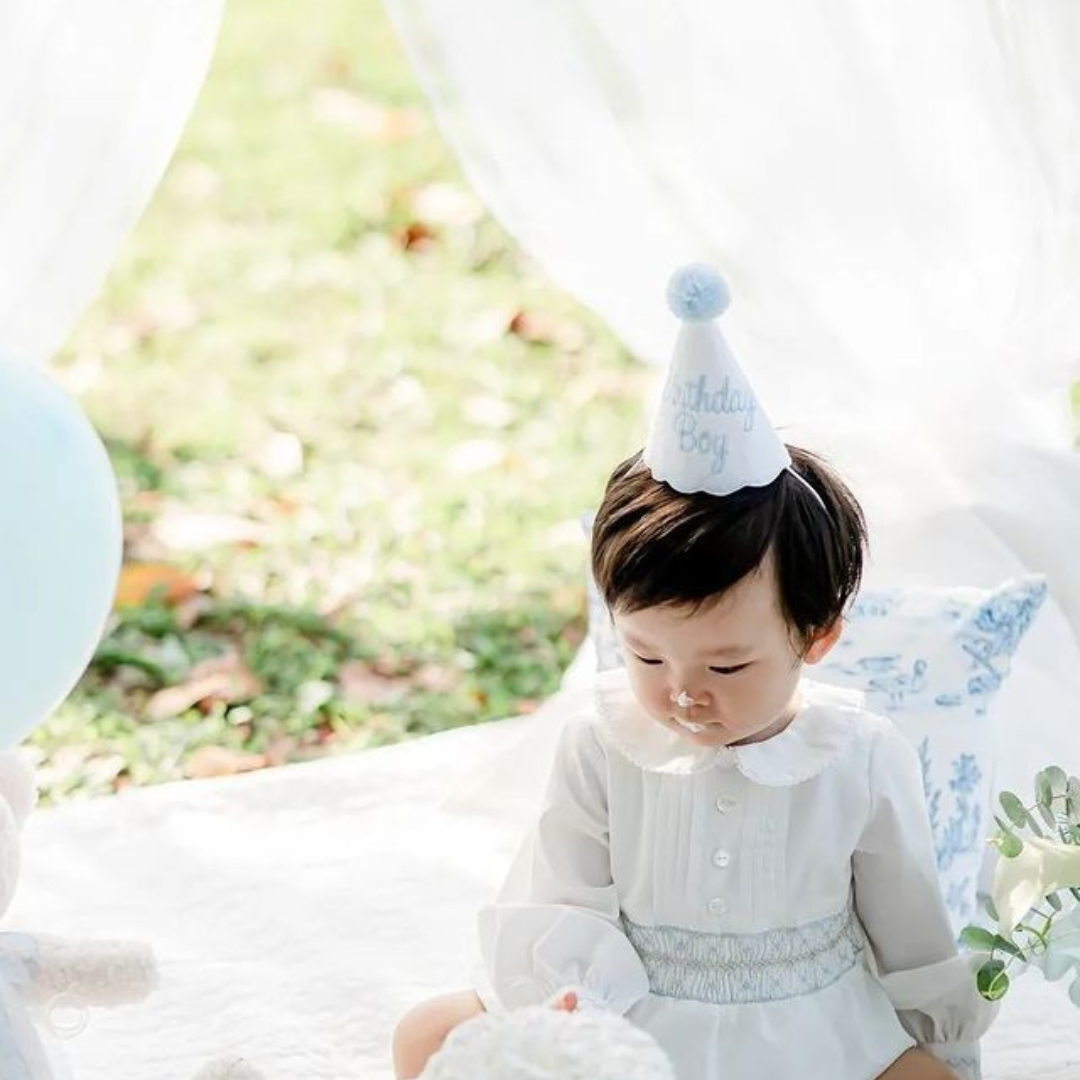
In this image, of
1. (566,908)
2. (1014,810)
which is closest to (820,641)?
(1014,810)

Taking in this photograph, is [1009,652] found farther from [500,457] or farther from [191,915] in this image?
[500,457]

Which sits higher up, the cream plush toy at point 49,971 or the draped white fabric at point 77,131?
the draped white fabric at point 77,131

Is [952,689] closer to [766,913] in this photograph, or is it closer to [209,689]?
[766,913]

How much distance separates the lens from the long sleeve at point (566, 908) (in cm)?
173

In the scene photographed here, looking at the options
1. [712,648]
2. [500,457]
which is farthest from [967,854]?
[500,457]

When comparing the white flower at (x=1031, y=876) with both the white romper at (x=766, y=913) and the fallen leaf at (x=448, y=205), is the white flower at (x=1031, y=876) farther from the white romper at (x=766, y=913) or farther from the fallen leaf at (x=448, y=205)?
the fallen leaf at (x=448, y=205)

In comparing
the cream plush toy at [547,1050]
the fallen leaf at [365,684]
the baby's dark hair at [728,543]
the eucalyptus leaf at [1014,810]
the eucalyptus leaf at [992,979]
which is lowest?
the fallen leaf at [365,684]

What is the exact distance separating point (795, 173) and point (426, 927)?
0.91 m

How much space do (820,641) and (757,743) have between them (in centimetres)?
10

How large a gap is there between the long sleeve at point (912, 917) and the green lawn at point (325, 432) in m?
1.19

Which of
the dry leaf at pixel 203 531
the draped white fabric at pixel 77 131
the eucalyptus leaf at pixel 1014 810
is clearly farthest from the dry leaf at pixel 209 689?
the eucalyptus leaf at pixel 1014 810

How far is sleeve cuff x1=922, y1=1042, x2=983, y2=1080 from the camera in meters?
1.75

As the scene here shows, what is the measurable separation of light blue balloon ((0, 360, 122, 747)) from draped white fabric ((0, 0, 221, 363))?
0.53m

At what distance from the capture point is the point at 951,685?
203 centimetres
